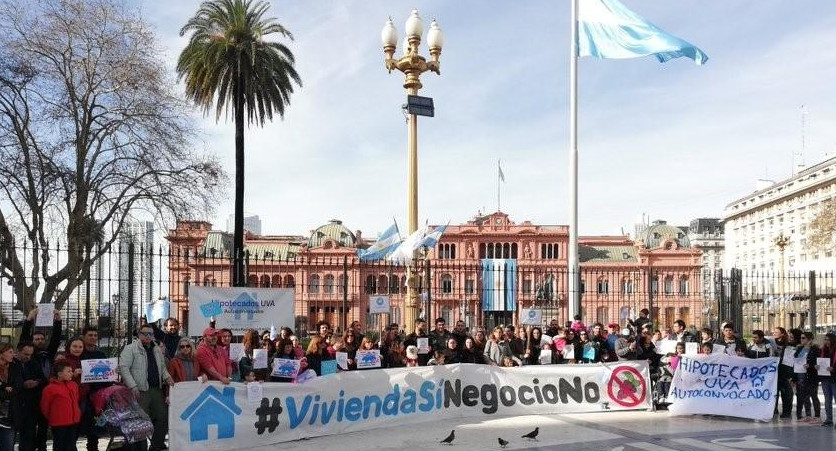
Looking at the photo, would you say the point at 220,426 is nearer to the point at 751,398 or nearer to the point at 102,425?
the point at 102,425

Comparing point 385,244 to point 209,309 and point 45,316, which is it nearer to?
point 209,309

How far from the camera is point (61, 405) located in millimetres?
8477

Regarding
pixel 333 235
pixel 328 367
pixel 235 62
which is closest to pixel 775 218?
pixel 333 235

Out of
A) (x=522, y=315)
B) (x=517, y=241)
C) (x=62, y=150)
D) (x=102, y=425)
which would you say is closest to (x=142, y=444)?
(x=102, y=425)

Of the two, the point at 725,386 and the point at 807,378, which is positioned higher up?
the point at 807,378

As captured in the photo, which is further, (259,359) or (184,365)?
(259,359)

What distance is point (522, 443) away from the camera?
1062 centimetres

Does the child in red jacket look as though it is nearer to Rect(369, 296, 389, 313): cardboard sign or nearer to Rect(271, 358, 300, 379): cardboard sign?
Rect(271, 358, 300, 379): cardboard sign

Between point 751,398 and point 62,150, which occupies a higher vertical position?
point 62,150

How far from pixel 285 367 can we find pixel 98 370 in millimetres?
2653

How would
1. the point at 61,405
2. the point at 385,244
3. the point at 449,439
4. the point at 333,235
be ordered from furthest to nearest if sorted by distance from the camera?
the point at 333,235 < the point at 385,244 < the point at 449,439 < the point at 61,405

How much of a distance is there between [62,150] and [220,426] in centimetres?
1507

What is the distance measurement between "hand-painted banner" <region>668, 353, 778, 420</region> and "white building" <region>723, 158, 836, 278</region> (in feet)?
247

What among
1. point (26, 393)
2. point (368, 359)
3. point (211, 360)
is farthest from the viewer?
point (368, 359)
